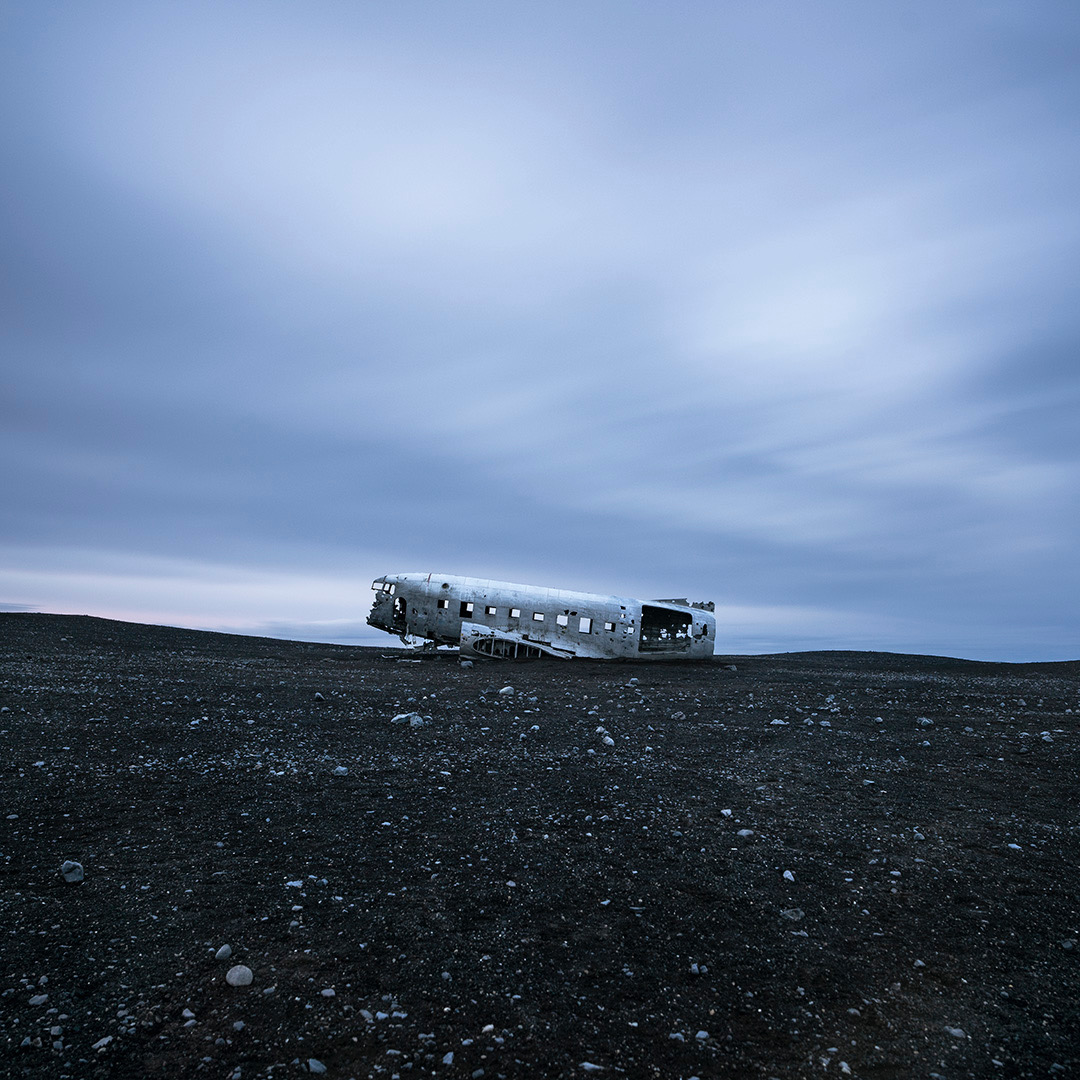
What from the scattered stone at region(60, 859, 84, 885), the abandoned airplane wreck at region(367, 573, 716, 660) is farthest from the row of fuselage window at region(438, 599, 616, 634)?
the scattered stone at region(60, 859, 84, 885)

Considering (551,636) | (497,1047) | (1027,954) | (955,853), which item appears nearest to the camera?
(497,1047)

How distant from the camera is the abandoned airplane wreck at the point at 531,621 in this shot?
30.8 m

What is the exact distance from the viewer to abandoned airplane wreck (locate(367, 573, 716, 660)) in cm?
3077

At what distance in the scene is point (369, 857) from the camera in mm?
7781

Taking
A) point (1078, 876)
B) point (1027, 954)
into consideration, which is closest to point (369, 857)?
point (1027, 954)

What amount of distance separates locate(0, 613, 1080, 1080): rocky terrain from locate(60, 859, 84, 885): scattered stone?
7 centimetres

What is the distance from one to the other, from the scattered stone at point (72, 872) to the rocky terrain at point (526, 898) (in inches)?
2.7

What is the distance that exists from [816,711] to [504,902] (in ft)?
42.5

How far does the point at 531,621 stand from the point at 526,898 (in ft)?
78.8

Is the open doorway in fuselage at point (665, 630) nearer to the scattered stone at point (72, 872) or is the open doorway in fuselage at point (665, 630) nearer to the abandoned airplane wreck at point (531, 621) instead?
the abandoned airplane wreck at point (531, 621)

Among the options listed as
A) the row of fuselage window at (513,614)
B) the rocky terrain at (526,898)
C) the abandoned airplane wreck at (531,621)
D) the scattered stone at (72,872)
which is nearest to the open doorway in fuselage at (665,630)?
the abandoned airplane wreck at (531,621)

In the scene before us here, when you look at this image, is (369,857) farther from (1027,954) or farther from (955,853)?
(955,853)

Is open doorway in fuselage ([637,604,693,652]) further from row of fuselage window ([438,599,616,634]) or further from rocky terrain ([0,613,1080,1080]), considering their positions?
rocky terrain ([0,613,1080,1080])

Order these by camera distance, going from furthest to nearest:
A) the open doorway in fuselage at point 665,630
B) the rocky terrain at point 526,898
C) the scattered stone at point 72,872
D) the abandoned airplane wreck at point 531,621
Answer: the open doorway in fuselage at point 665,630 → the abandoned airplane wreck at point 531,621 → the scattered stone at point 72,872 → the rocky terrain at point 526,898
